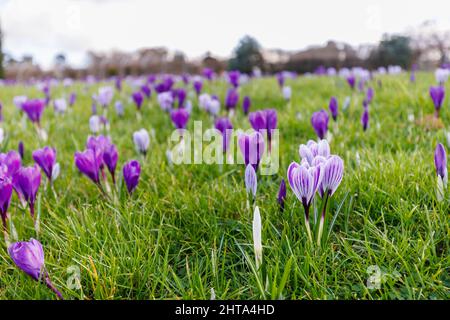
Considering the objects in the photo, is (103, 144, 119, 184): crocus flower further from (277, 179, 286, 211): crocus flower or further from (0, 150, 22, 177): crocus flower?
(277, 179, 286, 211): crocus flower

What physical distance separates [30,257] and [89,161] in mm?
860

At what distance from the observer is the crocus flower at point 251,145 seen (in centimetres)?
213

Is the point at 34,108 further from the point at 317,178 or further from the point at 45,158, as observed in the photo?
the point at 317,178

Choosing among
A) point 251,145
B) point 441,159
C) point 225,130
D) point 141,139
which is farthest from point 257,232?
point 141,139

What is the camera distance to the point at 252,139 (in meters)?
2.12

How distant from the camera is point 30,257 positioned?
1541 millimetres

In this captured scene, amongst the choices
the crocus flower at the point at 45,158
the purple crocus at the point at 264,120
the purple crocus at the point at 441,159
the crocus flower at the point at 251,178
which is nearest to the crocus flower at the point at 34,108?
the crocus flower at the point at 45,158

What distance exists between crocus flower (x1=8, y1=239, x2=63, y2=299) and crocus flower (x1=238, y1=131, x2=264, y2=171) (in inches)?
43.6

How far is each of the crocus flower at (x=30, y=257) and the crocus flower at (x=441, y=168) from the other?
183 centimetres

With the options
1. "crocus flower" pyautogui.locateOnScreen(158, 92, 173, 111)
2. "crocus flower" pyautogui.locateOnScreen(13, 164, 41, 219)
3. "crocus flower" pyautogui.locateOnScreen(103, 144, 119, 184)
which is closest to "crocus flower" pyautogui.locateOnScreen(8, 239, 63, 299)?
"crocus flower" pyautogui.locateOnScreen(13, 164, 41, 219)

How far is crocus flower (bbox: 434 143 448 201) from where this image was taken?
1.91 m

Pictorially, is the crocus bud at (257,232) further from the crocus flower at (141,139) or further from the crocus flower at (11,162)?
the crocus flower at (141,139)

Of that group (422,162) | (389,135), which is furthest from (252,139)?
(389,135)

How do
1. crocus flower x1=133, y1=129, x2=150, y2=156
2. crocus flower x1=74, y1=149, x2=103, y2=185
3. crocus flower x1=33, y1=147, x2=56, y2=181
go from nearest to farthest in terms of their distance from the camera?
crocus flower x1=74, y1=149, x2=103, y2=185 → crocus flower x1=33, y1=147, x2=56, y2=181 → crocus flower x1=133, y1=129, x2=150, y2=156
